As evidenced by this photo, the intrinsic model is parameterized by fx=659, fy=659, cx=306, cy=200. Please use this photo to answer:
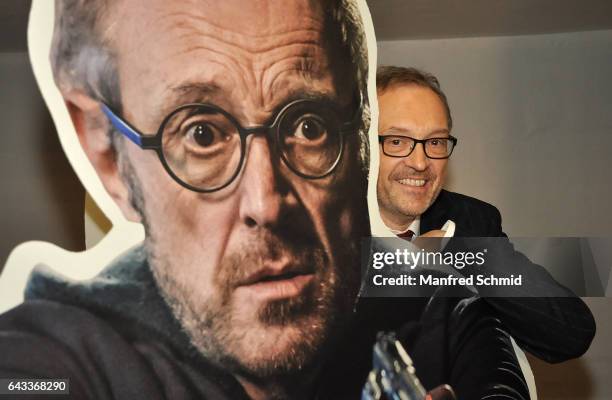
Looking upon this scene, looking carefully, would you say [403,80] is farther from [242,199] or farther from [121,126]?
[121,126]

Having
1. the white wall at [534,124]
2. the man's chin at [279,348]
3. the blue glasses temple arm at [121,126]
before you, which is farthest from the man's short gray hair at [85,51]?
the white wall at [534,124]

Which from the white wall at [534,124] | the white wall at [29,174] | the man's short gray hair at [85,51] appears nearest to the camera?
the man's short gray hair at [85,51]

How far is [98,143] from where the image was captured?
1.23 m

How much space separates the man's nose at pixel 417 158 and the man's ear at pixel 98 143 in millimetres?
573

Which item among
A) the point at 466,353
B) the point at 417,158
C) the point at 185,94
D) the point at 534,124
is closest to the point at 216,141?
the point at 185,94

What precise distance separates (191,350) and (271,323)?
0.16 metres

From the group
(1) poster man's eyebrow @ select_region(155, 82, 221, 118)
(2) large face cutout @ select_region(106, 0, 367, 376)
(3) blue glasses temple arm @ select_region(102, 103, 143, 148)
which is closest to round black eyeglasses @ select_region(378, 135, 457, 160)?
(2) large face cutout @ select_region(106, 0, 367, 376)

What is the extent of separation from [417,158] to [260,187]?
14.0 inches

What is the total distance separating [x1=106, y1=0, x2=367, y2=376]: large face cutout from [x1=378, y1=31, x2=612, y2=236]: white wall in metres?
0.43

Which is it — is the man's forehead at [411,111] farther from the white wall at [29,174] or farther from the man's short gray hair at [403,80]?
the white wall at [29,174]

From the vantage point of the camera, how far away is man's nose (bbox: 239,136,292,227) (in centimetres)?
127

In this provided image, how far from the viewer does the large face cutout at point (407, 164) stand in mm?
1409

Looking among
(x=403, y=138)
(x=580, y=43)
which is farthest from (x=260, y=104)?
(x=580, y=43)

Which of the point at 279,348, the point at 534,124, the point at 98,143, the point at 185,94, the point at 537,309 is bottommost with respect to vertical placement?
the point at 279,348
